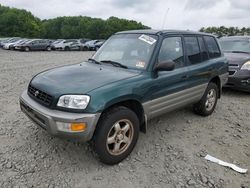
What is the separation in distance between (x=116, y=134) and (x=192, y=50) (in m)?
2.29

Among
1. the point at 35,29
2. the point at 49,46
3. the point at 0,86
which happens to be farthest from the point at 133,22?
the point at 0,86

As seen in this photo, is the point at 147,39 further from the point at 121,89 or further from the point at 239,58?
the point at 239,58

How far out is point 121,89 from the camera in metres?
3.10

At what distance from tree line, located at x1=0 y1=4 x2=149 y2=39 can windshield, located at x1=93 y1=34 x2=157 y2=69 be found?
168 ft

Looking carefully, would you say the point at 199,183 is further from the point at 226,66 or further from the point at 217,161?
the point at 226,66

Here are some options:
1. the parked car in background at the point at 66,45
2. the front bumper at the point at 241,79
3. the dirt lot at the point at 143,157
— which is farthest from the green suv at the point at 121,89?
the parked car in background at the point at 66,45

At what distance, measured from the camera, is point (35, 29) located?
62.0 metres

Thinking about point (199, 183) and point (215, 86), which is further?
point (215, 86)

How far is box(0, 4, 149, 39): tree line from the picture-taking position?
196 ft

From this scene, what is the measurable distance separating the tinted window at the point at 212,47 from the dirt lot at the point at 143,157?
1410 mm

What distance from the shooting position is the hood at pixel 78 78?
2.99 meters

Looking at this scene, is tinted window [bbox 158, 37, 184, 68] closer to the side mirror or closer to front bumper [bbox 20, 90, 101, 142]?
the side mirror

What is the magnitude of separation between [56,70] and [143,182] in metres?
2.14

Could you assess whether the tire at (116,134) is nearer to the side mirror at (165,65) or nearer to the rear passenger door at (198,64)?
the side mirror at (165,65)
